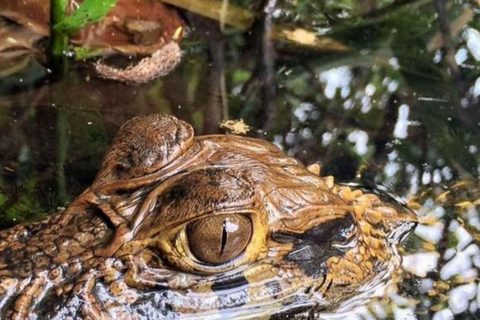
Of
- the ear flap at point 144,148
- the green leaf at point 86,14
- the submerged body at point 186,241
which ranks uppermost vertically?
the green leaf at point 86,14

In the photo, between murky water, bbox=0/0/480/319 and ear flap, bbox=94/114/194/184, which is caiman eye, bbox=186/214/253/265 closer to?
ear flap, bbox=94/114/194/184

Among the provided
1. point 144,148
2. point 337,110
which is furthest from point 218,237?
point 337,110

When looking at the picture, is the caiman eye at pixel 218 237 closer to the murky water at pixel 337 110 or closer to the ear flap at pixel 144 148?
the ear flap at pixel 144 148

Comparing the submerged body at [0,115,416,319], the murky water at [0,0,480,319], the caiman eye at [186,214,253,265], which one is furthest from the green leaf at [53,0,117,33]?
the caiman eye at [186,214,253,265]

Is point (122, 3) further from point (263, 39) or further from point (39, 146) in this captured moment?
point (39, 146)

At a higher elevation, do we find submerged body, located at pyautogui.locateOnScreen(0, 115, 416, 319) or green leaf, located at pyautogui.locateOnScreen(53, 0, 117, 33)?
green leaf, located at pyautogui.locateOnScreen(53, 0, 117, 33)

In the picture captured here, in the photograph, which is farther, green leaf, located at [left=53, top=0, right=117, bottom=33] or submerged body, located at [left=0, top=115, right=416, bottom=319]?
green leaf, located at [left=53, top=0, right=117, bottom=33]

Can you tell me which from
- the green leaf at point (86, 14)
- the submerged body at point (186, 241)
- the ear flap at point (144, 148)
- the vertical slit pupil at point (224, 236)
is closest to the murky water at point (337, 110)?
the green leaf at point (86, 14)
